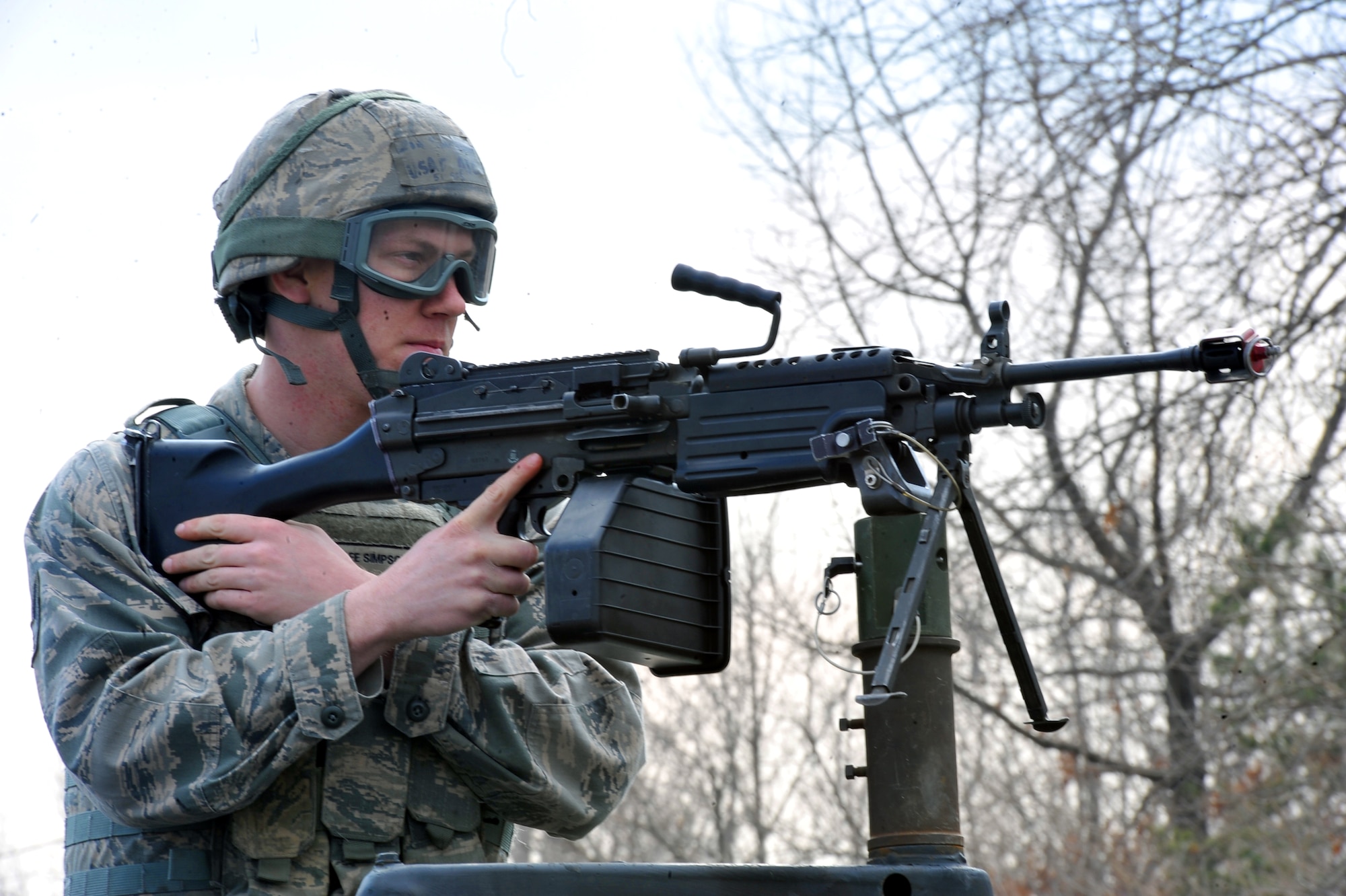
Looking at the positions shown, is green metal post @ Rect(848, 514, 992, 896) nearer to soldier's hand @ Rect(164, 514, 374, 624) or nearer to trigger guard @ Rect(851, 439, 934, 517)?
trigger guard @ Rect(851, 439, 934, 517)

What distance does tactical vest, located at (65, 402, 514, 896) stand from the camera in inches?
120

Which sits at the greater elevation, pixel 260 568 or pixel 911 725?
pixel 260 568

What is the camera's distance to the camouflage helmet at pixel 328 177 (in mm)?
3549

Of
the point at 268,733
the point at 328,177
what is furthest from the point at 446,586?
the point at 328,177

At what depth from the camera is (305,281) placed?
11.8ft

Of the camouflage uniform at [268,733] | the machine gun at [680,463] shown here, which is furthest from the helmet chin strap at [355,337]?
the camouflage uniform at [268,733]

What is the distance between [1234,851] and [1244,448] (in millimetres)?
2153

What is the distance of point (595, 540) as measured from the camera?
2.87m

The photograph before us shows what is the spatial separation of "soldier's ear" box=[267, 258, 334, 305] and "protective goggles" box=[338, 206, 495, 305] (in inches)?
4.3

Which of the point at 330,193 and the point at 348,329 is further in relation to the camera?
the point at 330,193

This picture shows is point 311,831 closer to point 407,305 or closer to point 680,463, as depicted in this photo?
point 680,463

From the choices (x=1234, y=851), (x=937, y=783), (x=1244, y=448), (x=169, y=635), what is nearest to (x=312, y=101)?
(x=169, y=635)

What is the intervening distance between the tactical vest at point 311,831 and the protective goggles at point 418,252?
0.84m

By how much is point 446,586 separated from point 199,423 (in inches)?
38.2
